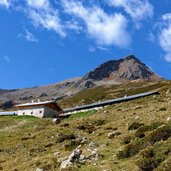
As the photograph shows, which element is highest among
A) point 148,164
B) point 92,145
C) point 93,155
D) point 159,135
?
point 159,135

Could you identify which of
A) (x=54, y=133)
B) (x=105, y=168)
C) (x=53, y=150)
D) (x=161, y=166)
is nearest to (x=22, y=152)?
(x=53, y=150)

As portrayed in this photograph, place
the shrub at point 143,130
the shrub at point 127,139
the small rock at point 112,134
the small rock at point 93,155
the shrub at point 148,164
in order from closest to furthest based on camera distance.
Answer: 1. the shrub at point 148,164
2. the small rock at point 93,155
3. the shrub at point 127,139
4. the shrub at point 143,130
5. the small rock at point 112,134

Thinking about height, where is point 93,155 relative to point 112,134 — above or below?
below

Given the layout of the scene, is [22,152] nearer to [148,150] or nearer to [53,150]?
[53,150]

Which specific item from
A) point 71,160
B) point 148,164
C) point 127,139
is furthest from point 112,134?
point 148,164

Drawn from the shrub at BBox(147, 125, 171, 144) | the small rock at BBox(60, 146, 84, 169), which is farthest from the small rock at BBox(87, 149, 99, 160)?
the shrub at BBox(147, 125, 171, 144)

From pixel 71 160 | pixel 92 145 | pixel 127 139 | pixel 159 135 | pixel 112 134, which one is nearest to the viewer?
pixel 71 160

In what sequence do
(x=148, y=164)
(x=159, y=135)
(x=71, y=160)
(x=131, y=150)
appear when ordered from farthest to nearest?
(x=159, y=135) < (x=131, y=150) < (x=71, y=160) < (x=148, y=164)

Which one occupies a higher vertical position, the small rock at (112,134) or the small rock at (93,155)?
the small rock at (112,134)

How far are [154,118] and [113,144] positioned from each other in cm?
906

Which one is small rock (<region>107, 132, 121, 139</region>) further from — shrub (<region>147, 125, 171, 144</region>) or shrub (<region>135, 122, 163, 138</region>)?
shrub (<region>147, 125, 171, 144</region>)

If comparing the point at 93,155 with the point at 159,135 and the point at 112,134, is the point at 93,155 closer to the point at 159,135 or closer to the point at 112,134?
the point at 159,135

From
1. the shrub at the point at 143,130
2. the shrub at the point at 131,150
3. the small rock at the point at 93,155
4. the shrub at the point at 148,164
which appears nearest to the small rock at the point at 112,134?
→ the shrub at the point at 143,130

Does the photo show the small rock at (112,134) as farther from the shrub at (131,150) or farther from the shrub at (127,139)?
the shrub at (131,150)
